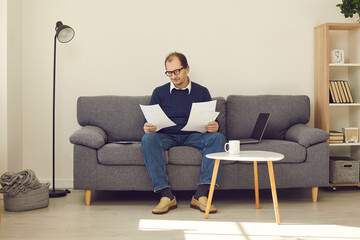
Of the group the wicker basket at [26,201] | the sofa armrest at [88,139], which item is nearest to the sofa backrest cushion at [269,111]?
the sofa armrest at [88,139]

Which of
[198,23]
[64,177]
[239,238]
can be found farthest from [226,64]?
[239,238]

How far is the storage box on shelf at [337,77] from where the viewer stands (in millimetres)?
3916

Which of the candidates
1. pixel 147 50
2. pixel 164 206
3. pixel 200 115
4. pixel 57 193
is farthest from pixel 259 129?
pixel 57 193

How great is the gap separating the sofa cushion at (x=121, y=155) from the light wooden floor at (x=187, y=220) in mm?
317

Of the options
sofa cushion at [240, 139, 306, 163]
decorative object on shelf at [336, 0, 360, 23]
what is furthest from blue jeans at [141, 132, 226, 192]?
decorative object on shelf at [336, 0, 360, 23]

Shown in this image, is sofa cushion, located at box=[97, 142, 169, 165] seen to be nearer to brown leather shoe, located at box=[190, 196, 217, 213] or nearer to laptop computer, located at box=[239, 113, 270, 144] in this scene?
brown leather shoe, located at box=[190, 196, 217, 213]

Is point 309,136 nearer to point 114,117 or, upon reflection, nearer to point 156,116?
point 156,116

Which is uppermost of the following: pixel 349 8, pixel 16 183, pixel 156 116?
pixel 349 8

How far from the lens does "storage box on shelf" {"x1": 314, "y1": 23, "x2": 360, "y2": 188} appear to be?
154 inches

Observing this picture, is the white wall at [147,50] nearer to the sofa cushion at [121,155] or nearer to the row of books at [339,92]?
the row of books at [339,92]

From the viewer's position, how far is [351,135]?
13.0 feet

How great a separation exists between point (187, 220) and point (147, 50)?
5.92 feet

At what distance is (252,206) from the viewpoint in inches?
130

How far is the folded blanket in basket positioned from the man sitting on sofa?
82 centimetres
